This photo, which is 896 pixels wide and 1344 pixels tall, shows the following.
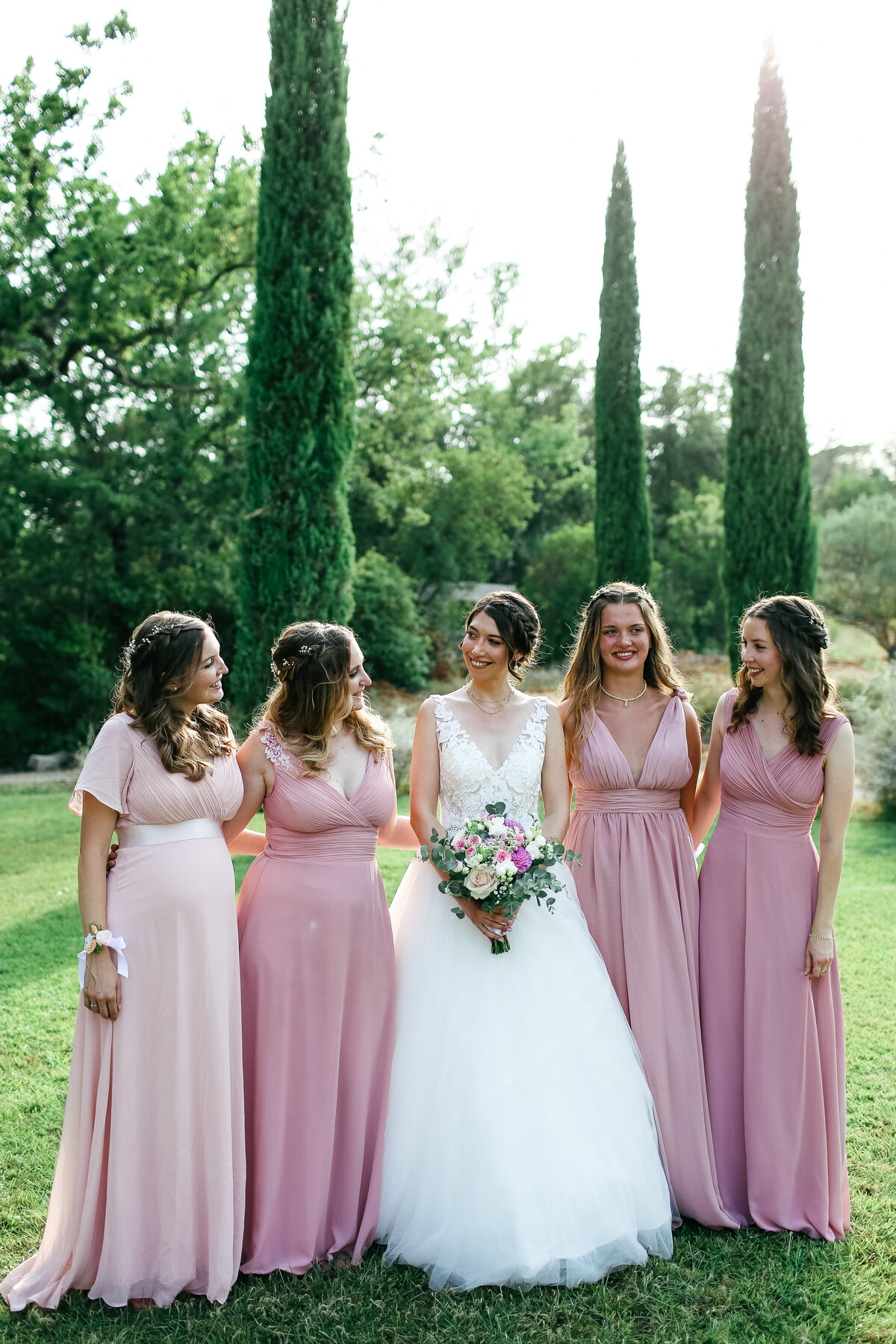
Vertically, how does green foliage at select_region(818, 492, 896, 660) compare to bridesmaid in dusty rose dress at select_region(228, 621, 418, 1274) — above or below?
above

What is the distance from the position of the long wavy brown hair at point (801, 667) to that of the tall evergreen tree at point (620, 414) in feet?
48.8

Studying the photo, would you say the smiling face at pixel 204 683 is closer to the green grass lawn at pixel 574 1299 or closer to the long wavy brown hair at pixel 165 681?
the long wavy brown hair at pixel 165 681

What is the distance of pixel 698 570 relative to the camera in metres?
30.2

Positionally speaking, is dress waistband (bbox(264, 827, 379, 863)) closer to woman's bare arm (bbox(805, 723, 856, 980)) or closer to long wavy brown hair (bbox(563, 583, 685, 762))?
long wavy brown hair (bbox(563, 583, 685, 762))

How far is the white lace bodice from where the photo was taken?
3.93 meters

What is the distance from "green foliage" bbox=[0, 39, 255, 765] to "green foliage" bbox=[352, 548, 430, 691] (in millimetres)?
2892

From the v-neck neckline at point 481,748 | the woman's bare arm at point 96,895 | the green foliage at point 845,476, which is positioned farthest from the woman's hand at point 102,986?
the green foliage at point 845,476

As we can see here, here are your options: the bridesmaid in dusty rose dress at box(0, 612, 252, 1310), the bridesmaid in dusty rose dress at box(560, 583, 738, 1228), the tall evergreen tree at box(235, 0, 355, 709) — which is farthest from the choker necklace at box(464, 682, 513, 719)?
the tall evergreen tree at box(235, 0, 355, 709)

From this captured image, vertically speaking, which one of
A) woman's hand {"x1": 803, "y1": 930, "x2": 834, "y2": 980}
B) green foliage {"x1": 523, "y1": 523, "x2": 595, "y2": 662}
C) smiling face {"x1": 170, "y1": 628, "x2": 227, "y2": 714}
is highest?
green foliage {"x1": 523, "y1": 523, "x2": 595, "y2": 662}

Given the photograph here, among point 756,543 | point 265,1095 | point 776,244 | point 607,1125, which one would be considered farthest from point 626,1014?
point 776,244

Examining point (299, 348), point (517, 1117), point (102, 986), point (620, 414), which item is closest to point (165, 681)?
point (102, 986)

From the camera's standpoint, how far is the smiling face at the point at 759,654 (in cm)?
390

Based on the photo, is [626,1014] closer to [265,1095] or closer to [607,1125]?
[607,1125]

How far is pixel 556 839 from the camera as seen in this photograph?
388 cm
